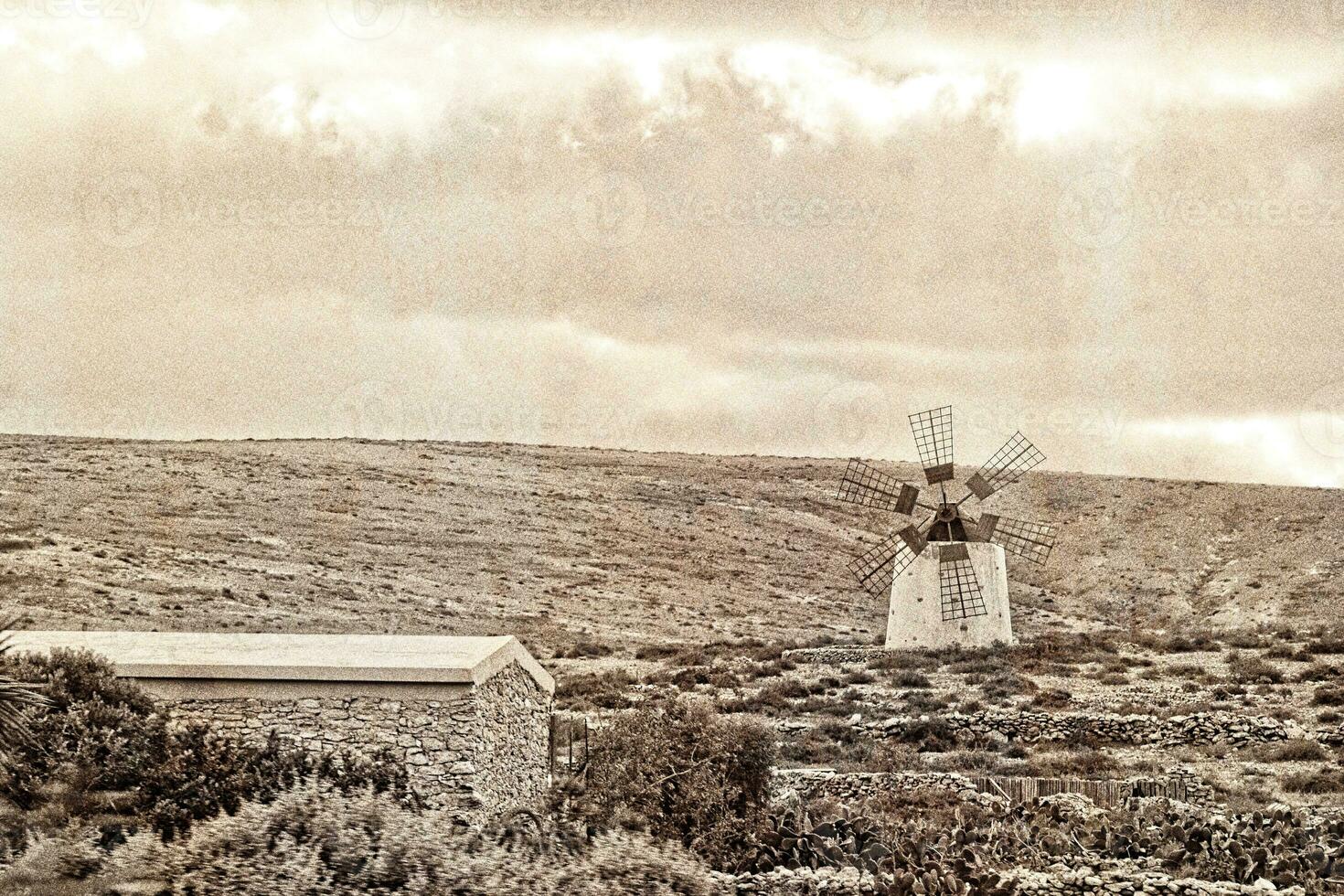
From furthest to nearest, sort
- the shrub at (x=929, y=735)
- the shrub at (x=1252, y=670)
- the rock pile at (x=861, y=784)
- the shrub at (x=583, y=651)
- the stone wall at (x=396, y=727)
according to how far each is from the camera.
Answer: the shrub at (x=583, y=651), the shrub at (x=1252, y=670), the shrub at (x=929, y=735), the rock pile at (x=861, y=784), the stone wall at (x=396, y=727)

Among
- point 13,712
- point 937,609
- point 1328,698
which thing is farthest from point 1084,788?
point 13,712

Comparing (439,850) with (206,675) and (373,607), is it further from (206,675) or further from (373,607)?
(373,607)

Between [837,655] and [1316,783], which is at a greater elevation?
[837,655]

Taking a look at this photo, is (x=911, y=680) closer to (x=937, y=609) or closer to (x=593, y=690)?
(x=937, y=609)

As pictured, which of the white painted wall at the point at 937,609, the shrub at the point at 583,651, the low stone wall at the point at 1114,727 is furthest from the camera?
the shrub at the point at 583,651

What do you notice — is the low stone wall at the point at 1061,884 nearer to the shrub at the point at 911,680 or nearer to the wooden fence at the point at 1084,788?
the wooden fence at the point at 1084,788

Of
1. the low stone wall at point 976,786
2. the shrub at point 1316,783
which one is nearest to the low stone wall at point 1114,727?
the shrub at point 1316,783

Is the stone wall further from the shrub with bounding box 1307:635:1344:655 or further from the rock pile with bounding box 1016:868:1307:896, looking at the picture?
the shrub with bounding box 1307:635:1344:655
